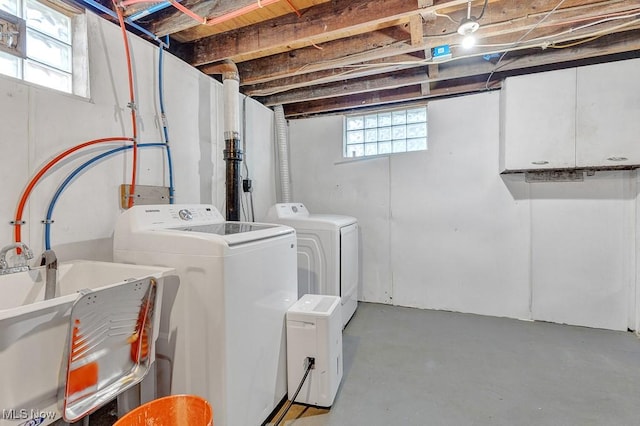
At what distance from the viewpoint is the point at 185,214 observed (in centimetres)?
175

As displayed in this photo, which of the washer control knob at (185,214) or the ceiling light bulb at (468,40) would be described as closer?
the washer control knob at (185,214)

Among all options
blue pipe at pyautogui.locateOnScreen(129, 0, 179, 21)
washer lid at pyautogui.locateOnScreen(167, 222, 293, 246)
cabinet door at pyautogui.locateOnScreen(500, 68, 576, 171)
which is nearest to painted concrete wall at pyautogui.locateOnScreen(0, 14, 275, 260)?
blue pipe at pyautogui.locateOnScreen(129, 0, 179, 21)

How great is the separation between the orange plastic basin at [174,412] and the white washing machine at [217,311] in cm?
15

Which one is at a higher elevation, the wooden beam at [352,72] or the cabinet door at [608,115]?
the wooden beam at [352,72]

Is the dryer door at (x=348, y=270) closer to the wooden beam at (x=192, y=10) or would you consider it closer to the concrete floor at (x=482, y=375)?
the concrete floor at (x=482, y=375)

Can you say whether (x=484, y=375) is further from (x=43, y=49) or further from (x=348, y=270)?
(x=43, y=49)

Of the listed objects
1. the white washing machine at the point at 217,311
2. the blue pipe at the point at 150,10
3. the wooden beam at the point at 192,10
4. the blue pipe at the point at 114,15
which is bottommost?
the white washing machine at the point at 217,311

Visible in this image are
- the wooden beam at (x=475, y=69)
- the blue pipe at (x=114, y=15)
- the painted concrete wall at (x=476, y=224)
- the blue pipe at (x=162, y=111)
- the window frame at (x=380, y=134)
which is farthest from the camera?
the window frame at (x=380, y=134)

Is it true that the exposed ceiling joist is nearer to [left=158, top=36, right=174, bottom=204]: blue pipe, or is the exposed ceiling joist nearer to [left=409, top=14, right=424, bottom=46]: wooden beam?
[left=409, top=14, right=424, bottom=46]: wooden beam

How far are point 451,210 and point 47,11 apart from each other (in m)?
3.34

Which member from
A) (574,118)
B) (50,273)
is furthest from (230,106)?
(574,118)

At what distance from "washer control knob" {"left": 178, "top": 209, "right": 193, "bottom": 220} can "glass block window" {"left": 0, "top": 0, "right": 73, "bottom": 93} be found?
2.88 feet

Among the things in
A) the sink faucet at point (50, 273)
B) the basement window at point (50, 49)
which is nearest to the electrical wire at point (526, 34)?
the basement window at point (50, 49)

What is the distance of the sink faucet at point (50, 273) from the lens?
50.6 inches
